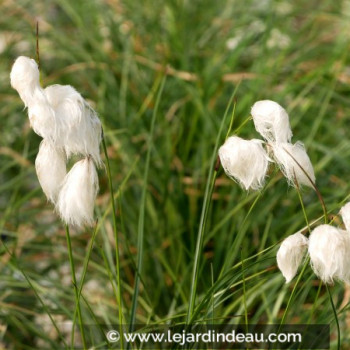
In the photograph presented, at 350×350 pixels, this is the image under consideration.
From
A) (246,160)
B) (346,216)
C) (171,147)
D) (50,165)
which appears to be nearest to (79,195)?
(50,165)

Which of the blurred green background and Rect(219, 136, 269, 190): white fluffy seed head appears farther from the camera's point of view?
the blurred green background

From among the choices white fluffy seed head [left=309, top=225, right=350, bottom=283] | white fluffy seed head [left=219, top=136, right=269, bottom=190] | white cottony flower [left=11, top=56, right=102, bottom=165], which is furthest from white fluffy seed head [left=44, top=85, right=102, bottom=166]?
white fluffy seed head [left=309, top=225, right=350, bottom=283]

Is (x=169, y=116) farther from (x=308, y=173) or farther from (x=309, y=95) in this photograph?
(x=308, y=173)

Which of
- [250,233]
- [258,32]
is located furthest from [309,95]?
[250,233]

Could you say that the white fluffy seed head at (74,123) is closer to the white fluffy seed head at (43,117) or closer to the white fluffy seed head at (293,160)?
the white fluffy seed head at (43,117)

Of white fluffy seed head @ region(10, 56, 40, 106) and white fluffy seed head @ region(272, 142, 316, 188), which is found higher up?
white fluffy seed head @ region(10, 56, 40, 106)

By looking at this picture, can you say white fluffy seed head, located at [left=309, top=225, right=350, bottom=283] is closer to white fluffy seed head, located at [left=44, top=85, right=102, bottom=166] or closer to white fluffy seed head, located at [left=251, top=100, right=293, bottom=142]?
white fluffy seed head, located at [left=251, top=100, right=293, bottom=142]

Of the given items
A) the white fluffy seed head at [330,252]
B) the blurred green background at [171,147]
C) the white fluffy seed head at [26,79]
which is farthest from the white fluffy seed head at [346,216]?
the white fluffy seed head at [26,79]
